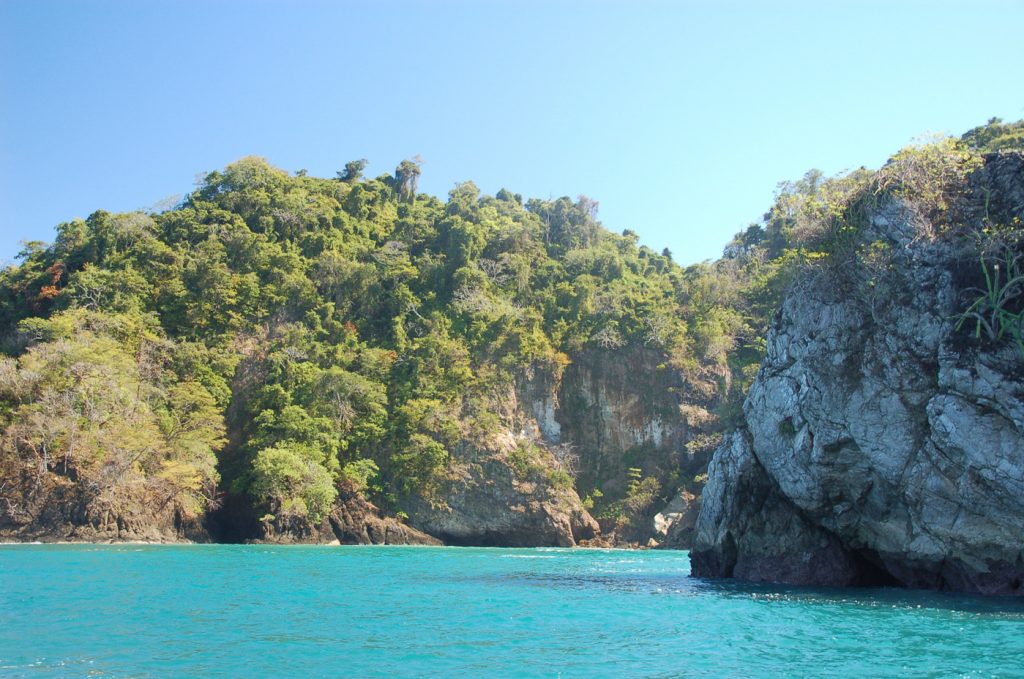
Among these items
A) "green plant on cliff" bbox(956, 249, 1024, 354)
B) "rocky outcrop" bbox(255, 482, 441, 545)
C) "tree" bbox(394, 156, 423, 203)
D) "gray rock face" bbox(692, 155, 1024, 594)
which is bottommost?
"rocky outcrop" bbox(255, 482, 441, 545)

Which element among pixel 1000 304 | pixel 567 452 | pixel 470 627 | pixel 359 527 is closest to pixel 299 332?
pixel 359 527

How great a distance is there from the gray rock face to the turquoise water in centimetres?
152

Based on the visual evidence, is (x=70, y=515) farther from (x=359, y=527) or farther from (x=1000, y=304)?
(x=1000, y=304)

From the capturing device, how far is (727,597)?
17.3 metres

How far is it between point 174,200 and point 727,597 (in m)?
52.4

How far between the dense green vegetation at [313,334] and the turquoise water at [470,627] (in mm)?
16257

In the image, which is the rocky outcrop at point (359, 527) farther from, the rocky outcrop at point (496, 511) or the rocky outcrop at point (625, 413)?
the rocky outcrop at point (625, 413)

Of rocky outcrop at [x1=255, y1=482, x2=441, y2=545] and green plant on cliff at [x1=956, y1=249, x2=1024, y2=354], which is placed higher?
green plant on cliff at [x1=956, y1=249, x2=1024, y2=354]

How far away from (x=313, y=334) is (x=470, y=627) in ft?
123

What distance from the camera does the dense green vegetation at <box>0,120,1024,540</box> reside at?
36.2 metres

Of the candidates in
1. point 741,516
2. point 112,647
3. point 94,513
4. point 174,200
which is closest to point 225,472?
point 94,513

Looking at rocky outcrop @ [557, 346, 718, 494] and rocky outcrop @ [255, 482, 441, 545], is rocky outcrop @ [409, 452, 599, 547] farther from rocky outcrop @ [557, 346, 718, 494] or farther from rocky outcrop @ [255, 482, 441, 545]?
rocky outcrop @ [557, 346, 718, 494]

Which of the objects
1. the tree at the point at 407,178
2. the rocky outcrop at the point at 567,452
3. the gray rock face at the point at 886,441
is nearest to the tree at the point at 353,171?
the tree at the point at 407,178

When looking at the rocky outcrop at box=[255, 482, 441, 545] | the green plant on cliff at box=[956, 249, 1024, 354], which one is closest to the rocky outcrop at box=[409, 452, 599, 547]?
the rocky outcrop at box=[255, 482, 441, 545]
